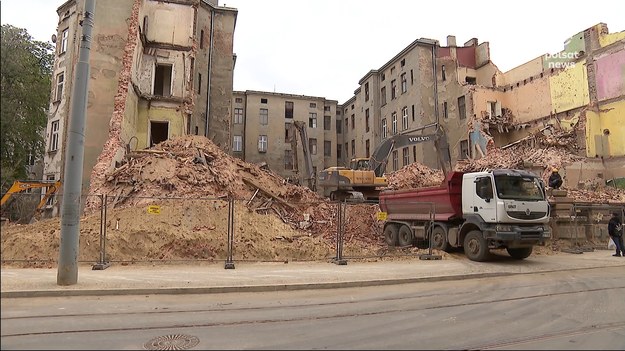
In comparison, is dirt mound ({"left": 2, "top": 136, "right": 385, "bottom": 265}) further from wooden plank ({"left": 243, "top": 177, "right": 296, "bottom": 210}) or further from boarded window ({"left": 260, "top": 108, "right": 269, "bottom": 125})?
boarded window ({"left": 260, "top": 108, "right": 269, "bottom": 125})

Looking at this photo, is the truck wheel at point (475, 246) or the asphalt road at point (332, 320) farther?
the truck wheel at point (475, 246)

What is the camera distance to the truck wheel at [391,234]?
17703 millimetres

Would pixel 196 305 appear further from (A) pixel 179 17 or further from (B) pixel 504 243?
(A) pixel 179 17

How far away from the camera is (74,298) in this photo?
320 inches

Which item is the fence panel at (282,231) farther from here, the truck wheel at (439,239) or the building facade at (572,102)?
the building facade at (572,102)

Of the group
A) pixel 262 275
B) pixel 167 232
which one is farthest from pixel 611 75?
pixel 167 232

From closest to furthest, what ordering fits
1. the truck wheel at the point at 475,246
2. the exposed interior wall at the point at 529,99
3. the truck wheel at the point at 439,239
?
1. the truck wheel at the point at 475,246
2. the truck wheel at the point at 439,239
3. the exposed interior wall at the point at 529,99

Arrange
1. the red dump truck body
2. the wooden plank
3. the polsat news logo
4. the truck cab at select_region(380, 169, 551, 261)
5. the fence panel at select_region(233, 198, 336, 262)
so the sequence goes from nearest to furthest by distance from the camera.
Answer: the truck cab at select_region(380, 169, 551, 261) < the red dump truck body < the fence panel at select_region(233, 198, 336, 262) < the wooden plank < the polsat news logo

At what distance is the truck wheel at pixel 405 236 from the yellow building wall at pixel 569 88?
76.3ft

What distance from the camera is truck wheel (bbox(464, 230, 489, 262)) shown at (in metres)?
13.8

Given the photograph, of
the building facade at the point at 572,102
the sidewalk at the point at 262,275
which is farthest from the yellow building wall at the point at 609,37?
the sidewalk at the point at 262,275

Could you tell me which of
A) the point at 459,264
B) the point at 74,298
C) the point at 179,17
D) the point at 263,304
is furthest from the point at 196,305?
the point at 179,17

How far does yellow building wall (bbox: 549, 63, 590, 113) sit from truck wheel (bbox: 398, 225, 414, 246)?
915 inches

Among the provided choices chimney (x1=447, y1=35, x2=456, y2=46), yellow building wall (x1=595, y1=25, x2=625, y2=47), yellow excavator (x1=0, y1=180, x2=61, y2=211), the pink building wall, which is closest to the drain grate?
yellow excavator (x1=0, y1=180, x2=61, y2=211)
